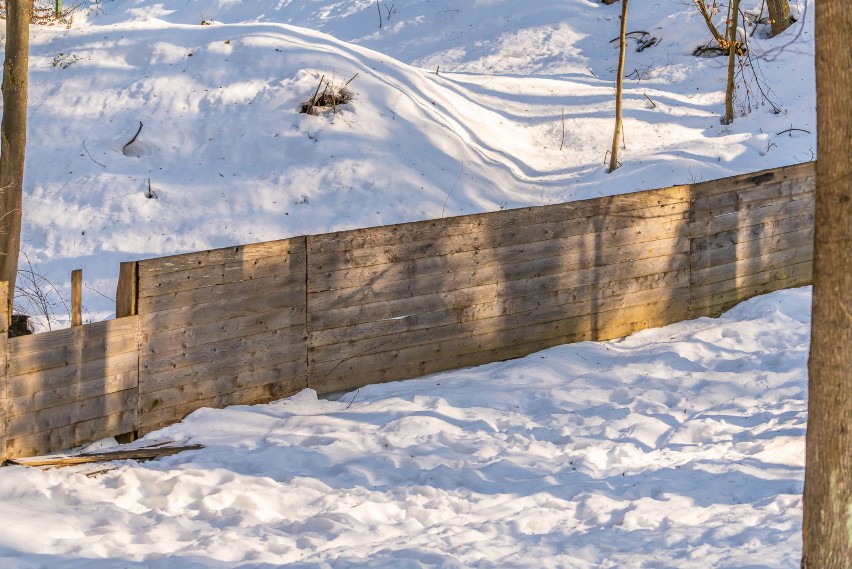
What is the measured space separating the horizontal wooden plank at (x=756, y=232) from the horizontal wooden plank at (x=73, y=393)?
708 centimetres

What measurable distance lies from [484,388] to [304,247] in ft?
A: 7.59

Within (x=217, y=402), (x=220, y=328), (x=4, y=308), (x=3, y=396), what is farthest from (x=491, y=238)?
(x=3, y=396)

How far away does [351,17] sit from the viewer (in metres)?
29.0

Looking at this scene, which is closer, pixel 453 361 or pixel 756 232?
pixel 453 361

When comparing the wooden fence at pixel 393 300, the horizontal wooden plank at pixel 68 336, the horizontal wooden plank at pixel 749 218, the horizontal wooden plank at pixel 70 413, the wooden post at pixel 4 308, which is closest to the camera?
the wooden post at pixel 4 308

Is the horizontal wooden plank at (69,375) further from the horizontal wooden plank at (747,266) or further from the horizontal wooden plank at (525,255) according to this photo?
the horizontal wooden plank at (747,266)

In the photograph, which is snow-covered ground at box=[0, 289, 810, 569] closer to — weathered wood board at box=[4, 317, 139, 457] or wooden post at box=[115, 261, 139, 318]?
weathered wood board at box=[4, 317, 139, 457]

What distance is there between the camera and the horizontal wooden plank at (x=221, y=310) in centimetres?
860

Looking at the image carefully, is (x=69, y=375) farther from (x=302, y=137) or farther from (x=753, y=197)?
(x=302, y=137)

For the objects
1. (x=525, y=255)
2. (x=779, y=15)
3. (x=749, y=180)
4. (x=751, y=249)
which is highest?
(x=779, y=15)

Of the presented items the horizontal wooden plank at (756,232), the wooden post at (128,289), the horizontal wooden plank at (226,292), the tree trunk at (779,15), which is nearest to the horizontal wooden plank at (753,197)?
the horizontal wooden plank at (756,232)

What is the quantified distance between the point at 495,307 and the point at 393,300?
132 cm

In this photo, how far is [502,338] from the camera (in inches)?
426

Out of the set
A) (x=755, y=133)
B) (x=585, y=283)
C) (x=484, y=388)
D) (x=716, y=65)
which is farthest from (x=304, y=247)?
(x=716, y=65)
